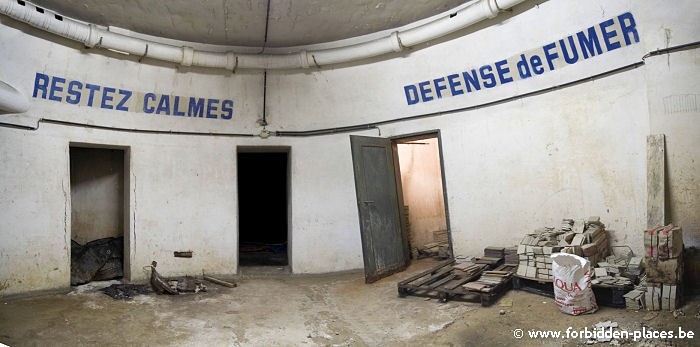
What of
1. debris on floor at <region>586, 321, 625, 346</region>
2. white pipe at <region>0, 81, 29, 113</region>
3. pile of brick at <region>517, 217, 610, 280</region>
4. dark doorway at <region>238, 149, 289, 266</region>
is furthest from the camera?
dark doorway at <region>238, 149, 289, 266</region>

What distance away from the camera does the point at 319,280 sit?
679 centimetres

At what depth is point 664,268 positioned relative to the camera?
370cm

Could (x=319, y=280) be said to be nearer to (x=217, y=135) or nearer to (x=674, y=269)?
(x=217, y=135)

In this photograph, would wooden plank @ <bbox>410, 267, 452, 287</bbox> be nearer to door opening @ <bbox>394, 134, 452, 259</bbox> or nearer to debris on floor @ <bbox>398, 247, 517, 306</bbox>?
debris on floor @ <bbox>398, 247, 517, 306</bbox>

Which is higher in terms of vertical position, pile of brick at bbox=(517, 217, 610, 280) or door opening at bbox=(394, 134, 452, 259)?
door opening at bbox=(394, 134, 452, 259)

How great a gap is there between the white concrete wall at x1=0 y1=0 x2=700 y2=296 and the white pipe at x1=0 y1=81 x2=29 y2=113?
17cm

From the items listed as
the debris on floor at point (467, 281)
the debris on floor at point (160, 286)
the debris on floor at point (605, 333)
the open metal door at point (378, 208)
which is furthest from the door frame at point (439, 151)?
the debris on floor at point (160, 286)

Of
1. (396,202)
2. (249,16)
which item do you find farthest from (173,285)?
(249,16)

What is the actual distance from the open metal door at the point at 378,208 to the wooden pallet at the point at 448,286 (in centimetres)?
80

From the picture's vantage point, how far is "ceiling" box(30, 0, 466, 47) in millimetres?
5629

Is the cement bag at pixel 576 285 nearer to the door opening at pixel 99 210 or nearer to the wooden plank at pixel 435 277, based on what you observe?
the wooden plank at pixel 435 277

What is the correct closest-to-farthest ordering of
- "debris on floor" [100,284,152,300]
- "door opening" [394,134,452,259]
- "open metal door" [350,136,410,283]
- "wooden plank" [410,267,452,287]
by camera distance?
"wooden plank" [410,267,452,287]
"debris on floor" [100,284,152,300]
"open metal door" [350,136,410,283]
"door opening" [394,134,452,259]

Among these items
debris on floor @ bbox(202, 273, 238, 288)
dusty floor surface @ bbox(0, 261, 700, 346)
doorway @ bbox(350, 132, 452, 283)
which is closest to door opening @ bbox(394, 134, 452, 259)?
doorway @ bbox(350, 132, 452, 283)

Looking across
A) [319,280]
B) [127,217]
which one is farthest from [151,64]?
[319,280]
